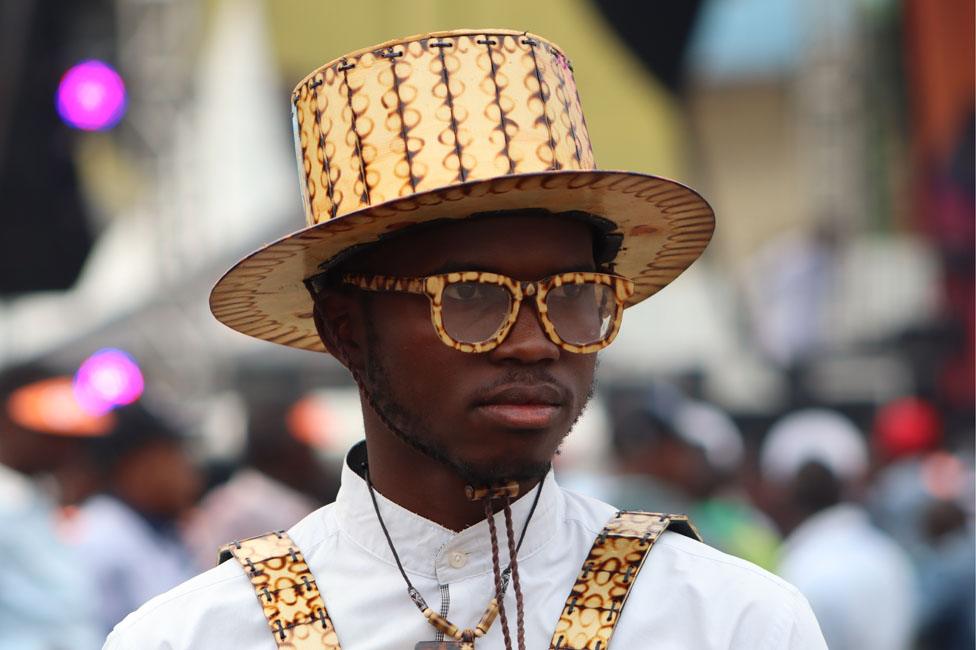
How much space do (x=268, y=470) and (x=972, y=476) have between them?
5.33 metres

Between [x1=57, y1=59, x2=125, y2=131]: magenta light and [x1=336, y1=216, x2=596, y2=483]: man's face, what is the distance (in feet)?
26.9

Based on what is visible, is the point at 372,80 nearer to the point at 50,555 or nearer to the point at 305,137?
the point at 305,137

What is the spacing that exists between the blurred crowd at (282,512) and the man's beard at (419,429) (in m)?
3.43

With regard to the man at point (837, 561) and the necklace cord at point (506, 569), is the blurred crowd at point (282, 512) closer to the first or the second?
the man at point (837, 561)

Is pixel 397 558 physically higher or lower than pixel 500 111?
lower

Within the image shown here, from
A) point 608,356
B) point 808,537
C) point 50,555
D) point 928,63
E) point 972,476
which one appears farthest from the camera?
point 608,356

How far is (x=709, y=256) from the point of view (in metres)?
15.0

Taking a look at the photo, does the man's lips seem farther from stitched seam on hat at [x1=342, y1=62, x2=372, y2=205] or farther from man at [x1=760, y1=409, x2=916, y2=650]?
man at [x1=760, y1=409, x2=916, y2=650]

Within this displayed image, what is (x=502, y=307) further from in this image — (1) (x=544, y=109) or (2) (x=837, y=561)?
(2) (x=837, y=561)

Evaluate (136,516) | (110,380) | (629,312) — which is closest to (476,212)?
(136,516)

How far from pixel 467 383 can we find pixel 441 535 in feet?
0.90

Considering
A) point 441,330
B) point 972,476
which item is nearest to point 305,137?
point 441,330

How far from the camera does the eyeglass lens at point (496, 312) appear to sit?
7.73 ft

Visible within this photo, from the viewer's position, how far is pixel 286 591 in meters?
2.48
